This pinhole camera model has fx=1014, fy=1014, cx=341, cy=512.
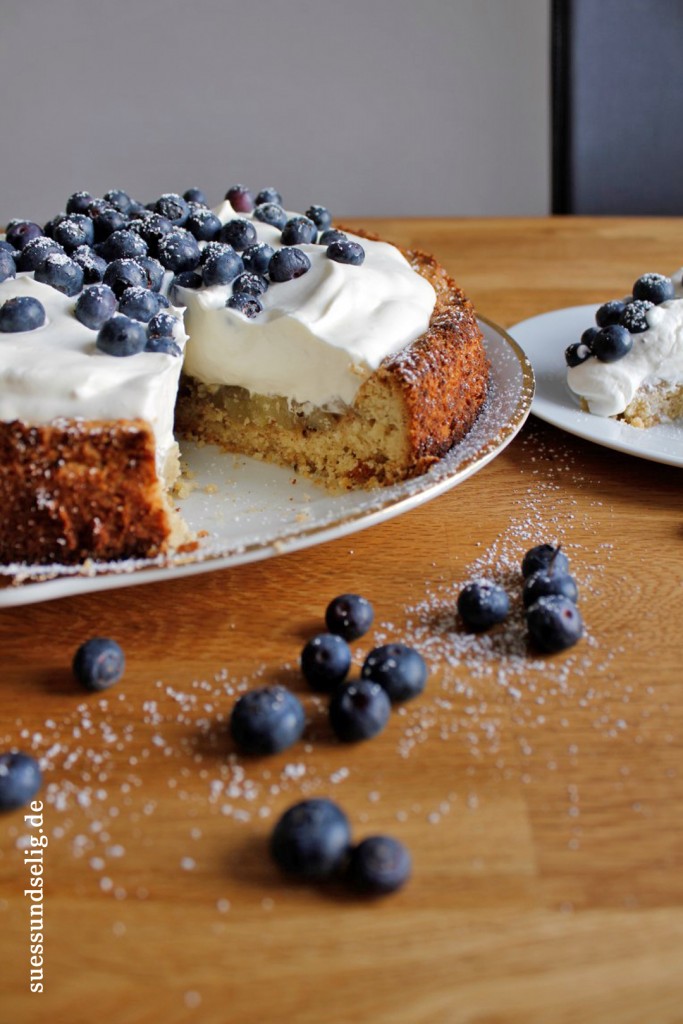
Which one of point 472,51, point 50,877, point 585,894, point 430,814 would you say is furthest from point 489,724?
point 472,51

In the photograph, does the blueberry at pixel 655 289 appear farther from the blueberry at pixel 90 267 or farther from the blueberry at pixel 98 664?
the blueberry at pixel 98 664

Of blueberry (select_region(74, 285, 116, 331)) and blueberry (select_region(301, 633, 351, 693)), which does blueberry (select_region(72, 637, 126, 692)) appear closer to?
blueberry (select_region(301, 633, 351, 693))

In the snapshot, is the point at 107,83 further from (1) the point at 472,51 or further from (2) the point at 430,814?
(2) the point at 430,814

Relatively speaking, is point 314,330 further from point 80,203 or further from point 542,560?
point 80,203

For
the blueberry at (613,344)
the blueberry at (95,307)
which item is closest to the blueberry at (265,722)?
the blueberry at (95,307)

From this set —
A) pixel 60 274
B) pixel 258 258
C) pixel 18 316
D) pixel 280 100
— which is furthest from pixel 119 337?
pixel 280 100

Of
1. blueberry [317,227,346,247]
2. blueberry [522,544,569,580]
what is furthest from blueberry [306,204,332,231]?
blueberry [522,544,569,580]

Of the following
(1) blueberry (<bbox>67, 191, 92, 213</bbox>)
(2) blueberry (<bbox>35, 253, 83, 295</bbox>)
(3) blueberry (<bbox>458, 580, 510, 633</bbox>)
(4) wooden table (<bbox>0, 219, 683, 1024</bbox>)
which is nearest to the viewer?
(4) wooden table (<bbox>0, 219, 683, 1024</bbox>)
